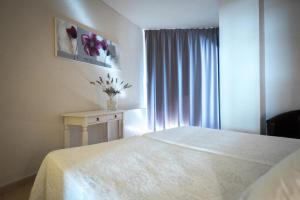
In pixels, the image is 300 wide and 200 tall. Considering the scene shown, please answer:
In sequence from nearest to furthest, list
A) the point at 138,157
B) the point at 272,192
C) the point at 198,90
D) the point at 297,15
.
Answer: the point at 272,192 → the point at 138,157 → the point at 297,15 → the point at 198,90

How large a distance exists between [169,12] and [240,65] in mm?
1620

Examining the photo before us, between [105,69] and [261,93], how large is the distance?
231cm

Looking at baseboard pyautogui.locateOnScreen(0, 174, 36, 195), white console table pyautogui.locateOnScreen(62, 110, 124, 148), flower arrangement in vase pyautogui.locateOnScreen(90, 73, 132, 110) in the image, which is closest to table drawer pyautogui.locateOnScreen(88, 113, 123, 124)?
white console table pyautogui.locateOnScreen(62, 110, 124, 148)

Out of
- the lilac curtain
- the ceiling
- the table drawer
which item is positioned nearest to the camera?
the table drawer

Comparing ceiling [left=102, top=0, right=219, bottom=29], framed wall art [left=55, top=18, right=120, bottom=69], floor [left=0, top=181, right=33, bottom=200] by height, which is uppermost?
ceiling [left=102, top=0, right=219, bottom=29]

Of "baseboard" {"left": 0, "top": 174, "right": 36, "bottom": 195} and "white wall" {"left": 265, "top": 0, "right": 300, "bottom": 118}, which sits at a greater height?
"white wall" {"left": 265, "top": 0, "right": 300, "bottom": 118}

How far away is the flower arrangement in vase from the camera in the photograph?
2.88 m

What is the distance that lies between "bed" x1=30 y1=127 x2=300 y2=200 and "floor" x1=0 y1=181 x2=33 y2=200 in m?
0.84

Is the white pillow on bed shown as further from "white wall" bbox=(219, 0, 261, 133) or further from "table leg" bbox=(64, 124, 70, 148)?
"table leg" bbox=(64, 124, 70, 148)

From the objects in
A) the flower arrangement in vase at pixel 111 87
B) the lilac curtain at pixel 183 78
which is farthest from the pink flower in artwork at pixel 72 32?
the lilac curtain at pixel 183 78

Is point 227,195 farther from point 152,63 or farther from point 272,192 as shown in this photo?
point 152,63

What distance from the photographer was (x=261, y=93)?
2408 mm

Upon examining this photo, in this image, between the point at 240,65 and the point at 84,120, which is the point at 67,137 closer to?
the point at 84,120

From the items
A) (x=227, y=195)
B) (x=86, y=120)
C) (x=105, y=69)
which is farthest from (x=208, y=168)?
(x=105, y=69)
